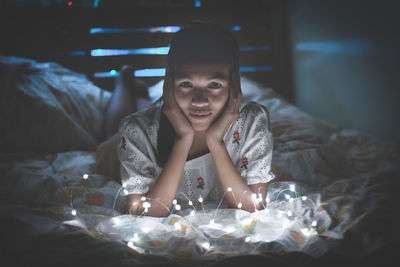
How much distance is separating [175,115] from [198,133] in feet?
0.55

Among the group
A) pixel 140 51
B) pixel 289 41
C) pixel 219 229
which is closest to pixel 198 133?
pixel 219 229

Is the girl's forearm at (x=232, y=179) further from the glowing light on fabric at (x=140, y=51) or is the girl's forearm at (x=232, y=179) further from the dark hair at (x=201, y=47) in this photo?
the glowing light on fabric at (x=140, y=51)

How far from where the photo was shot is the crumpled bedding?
927mm

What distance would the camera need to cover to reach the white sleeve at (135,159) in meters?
1.37

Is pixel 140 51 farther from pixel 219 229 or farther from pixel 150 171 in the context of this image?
pixel 219 229

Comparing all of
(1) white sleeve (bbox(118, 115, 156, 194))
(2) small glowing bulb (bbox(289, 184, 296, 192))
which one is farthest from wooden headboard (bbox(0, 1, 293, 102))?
(2) small glowing bulb (bbox(289, 184, 296, 192))

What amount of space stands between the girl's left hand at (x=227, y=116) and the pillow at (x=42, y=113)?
3.98 feet

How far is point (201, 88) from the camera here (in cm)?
128

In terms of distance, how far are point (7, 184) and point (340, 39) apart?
7.74 feet

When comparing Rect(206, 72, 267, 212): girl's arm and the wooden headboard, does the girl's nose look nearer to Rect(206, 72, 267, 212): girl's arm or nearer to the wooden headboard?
Rect(206, 72, 267, 212): girl's arm

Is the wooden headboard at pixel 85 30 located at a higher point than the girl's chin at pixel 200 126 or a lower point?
higher

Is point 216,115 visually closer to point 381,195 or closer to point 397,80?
point 381,195

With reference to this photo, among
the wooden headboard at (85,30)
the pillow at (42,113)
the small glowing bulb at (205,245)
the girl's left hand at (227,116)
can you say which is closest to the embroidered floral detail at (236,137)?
the girl's left hand at (227,116)

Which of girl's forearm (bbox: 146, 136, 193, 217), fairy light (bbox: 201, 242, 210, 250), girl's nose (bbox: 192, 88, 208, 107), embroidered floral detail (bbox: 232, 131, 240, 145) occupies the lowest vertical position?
fairy light (bbox: 201, 242, 210, 250)
